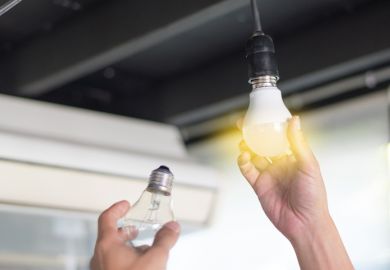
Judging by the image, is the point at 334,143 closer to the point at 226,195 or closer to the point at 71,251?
the point at 226,195

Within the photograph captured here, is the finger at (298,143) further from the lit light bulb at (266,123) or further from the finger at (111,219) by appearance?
the finger at (111,219)

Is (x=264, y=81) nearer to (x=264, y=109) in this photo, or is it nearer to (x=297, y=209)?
(x=264, y=109)

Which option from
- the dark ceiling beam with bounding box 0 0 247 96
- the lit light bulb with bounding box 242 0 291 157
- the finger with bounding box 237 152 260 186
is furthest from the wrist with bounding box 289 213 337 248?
the dark ceiling beam with bounding box 0 0 247 96

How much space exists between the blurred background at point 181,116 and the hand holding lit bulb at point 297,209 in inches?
23.3

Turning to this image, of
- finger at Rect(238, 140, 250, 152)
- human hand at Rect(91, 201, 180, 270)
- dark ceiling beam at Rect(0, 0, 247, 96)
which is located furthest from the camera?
dark ceiling beam at Rect(0, 0, 247, 96)

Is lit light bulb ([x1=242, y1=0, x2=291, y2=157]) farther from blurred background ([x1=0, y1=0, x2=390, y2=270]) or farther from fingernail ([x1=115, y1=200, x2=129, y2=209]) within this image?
blurred background ([x1=0, y1=0, x2=390, y2=270])

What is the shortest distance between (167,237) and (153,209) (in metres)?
0.08

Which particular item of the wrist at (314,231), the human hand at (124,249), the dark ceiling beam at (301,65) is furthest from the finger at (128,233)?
the dark ceiling beam at (301,65)

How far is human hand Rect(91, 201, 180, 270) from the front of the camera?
0.86m

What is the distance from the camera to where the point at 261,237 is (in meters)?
2.29

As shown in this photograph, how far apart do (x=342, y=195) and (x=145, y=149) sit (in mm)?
625

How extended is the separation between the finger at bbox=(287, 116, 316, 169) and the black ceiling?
2.20 feet

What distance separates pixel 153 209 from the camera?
0.95m

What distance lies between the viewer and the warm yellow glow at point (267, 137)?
0.91m
